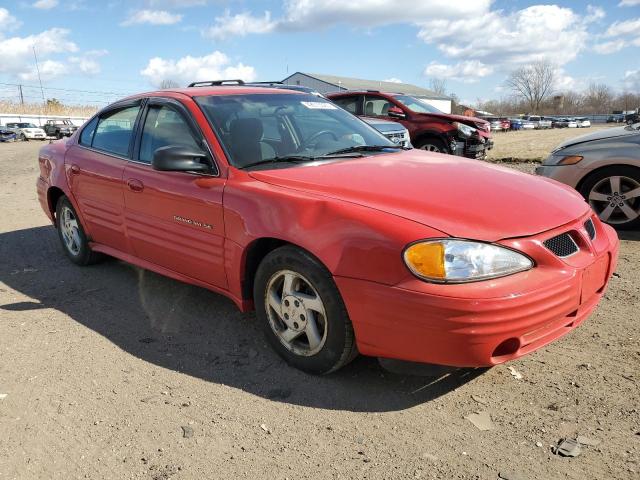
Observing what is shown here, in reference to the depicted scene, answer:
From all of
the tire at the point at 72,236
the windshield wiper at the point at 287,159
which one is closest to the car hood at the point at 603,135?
the windshield wiper at the point at 287,159

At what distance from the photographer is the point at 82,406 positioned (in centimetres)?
282

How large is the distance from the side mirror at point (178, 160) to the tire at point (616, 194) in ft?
14.6

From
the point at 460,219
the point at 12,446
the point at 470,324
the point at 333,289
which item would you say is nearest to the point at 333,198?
the point at 333,289

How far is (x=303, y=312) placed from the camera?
9.71 ft

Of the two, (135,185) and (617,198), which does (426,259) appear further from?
(617,198)

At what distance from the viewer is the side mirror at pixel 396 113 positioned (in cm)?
1113

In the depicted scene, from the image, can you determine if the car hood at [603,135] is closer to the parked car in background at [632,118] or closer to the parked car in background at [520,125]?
the parked car in background at [632,118]

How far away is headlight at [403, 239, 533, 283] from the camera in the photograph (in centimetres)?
242

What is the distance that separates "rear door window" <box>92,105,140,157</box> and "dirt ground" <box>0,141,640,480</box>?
4.41 feet

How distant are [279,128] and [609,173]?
3.94 m

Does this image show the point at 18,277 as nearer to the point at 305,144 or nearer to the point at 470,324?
the point at 305,144

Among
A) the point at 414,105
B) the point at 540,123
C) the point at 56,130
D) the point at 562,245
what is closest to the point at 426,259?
the point at 562,245

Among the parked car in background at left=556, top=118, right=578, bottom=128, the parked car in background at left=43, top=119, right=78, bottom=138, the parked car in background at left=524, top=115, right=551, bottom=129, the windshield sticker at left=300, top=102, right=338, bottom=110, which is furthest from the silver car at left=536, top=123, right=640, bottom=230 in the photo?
the parked car in background at left=556, top=118, right=578, bottom=128

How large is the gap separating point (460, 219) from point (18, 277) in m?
4.30
